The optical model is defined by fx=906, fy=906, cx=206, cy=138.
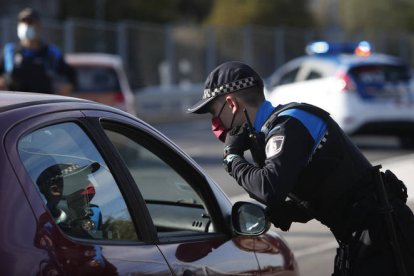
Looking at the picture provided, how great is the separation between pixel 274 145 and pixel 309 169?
0.57 feet

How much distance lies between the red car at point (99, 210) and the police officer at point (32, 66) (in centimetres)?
400

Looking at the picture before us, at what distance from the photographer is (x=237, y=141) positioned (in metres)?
3.60

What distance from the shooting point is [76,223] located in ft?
9.80

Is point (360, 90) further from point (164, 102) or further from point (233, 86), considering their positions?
point (164, 102)

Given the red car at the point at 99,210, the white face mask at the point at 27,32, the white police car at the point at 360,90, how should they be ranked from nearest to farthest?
the red car at the point at 99,210 < the white face mask at the point at 27,32 < the white police car at the point at 360,90

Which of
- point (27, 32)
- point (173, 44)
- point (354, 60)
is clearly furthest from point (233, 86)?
point (173, 44)

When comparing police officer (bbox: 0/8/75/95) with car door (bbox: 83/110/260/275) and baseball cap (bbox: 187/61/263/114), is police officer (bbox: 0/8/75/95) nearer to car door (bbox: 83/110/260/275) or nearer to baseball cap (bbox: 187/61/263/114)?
car door (bbox: 83/110/260/275)

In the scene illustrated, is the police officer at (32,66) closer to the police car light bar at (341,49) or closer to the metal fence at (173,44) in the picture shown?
the police car light bar at (341,49)

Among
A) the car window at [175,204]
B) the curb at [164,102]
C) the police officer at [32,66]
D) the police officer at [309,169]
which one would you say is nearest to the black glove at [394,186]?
the police officer at [309,169]

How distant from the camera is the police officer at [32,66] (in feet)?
25.8

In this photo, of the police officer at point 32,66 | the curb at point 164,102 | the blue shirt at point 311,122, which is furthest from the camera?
the curb at point 164,102

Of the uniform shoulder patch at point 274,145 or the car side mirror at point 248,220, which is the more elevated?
the uniform shoulder patch at point 274,145

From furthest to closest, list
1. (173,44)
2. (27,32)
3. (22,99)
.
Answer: (173,44) → (27,32) → (22,99)

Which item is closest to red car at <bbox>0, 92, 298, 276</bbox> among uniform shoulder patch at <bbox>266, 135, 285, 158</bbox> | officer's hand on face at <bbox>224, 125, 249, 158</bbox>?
officer's hand on face at <bbox>224, 125, 249, 158</bbox>
